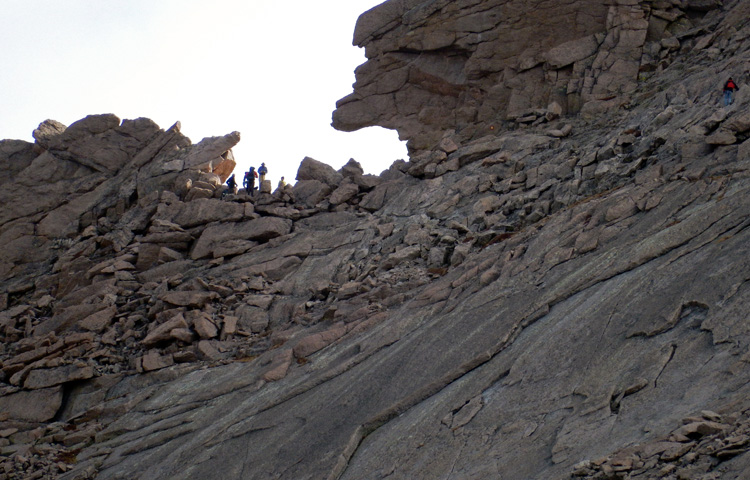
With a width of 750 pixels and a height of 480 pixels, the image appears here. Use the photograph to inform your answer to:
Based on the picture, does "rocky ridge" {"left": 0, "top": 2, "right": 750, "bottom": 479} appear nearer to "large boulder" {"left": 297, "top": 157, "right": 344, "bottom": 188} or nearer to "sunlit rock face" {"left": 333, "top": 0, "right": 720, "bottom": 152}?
"large boulder" {"left": 297, "top": 157, "right": 344, "bottom": 188}

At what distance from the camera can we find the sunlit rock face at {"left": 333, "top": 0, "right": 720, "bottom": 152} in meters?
30.9

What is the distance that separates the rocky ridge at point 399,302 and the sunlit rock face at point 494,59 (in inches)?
55.0

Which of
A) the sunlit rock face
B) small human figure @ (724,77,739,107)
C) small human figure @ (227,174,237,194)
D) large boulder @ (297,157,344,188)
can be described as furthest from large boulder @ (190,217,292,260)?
small human figure @ (724,77,739,107)

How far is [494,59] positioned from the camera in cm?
3309

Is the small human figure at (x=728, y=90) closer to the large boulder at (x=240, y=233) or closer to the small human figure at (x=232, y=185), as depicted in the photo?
the large boulder at (x=240, y=233)

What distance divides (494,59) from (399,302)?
13.9m

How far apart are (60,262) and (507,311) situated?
68.2 ft

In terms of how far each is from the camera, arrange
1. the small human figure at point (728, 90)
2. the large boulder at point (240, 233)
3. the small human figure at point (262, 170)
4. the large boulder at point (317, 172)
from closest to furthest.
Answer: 1. the small human figure at point (728, 90)
2. the large boulder at point (240, 233)
3. the large boulder at point (317, 172)
4. the small human figure at point (262, 170)

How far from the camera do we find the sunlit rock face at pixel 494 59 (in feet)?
102

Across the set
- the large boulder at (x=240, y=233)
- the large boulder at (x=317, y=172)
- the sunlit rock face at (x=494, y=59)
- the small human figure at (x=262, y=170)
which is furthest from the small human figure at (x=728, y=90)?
the small human figure at (x=262, y=170)

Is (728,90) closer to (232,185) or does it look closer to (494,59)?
(494,59)

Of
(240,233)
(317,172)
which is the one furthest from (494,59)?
(240,233)

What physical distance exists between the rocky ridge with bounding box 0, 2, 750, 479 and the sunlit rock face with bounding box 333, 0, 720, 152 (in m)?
1.40

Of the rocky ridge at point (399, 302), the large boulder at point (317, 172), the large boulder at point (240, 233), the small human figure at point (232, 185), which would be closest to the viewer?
the rocky ridge at point (399, 302)
